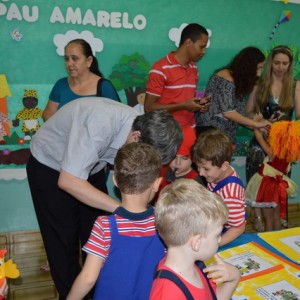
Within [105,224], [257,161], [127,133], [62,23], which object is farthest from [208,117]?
[105,224]

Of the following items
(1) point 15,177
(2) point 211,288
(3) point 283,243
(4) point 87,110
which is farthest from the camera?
(1) point 15,177

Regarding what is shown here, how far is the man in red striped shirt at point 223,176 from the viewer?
5.67 ft

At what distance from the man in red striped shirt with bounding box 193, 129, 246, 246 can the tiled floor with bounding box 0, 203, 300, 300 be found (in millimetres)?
1341

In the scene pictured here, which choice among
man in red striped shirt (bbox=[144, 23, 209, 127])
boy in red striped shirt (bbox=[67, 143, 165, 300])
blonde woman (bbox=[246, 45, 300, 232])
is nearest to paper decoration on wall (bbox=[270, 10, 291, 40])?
blonde woman (bbox=[246, 45, 300, 232])

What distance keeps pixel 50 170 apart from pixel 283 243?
1123 mm

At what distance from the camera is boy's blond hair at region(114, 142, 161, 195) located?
1.29 m

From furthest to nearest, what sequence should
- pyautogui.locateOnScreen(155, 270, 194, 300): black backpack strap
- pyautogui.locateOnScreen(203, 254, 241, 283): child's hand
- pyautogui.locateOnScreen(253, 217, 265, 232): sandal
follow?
pyautogui.locateOnScreen(253, 217, 265, 232): sandal
pyautogui.locateOnScreen(203, 254, 241, 283): child's hand
pyautogui.locateOnScreen(155, 270, 194, 300): black backpack strap

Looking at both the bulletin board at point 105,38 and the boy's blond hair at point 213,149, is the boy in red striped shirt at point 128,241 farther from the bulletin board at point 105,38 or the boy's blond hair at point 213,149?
the bulletin board at point 105,38

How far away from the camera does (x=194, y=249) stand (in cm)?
108

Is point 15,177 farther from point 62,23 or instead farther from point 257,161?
point 257,161

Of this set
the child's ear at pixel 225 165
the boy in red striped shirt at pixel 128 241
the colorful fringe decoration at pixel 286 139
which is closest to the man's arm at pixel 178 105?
the colorful fringe decoration at pixel 286 139

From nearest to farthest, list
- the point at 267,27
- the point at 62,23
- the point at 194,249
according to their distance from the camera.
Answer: the point at 194,249 < the point at 62,23 < the point at 267,27

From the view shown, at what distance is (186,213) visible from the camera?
109 cm

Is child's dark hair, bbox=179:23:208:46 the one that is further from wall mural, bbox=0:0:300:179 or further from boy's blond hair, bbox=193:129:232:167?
boy's blond hair, bbox=193:129:232:167
